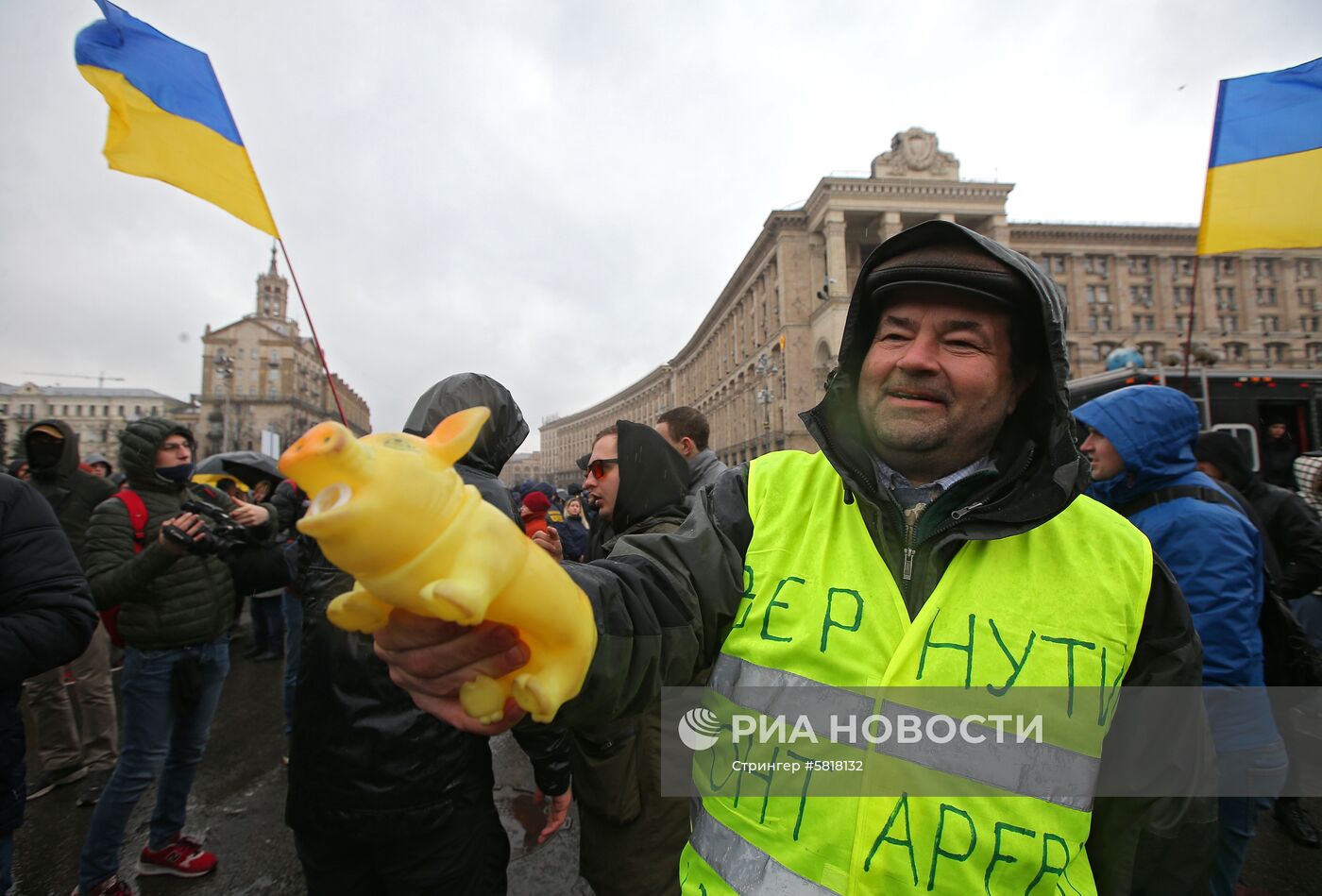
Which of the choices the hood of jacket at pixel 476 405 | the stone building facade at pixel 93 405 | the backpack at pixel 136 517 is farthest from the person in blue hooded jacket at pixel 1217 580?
the stone building facade at pixel 93 405

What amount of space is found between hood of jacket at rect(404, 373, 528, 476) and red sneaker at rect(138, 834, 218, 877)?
2.90 m

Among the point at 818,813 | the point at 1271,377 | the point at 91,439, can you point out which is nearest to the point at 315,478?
the point at 818,813

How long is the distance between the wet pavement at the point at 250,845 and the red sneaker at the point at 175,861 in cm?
4

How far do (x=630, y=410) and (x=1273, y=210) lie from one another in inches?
3620

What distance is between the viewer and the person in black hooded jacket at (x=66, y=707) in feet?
13.1

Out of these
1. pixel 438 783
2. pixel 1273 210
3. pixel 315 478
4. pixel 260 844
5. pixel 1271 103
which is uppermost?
pixel 1271 103

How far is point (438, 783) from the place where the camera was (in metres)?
1.87

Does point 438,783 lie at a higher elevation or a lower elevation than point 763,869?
lower

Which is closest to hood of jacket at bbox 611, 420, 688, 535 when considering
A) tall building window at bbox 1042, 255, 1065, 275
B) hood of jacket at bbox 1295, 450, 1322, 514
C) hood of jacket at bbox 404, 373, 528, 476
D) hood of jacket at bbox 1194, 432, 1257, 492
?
hood of jacket at bbox 404, 373, 528, 476

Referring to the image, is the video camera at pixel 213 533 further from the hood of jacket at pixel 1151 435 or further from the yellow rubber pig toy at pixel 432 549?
the hood of jacket at pixel 1151 435

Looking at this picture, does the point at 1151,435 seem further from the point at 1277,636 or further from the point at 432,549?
the point at 432,549

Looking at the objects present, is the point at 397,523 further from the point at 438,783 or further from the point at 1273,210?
the point at 1273,210

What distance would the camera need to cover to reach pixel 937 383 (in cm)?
144

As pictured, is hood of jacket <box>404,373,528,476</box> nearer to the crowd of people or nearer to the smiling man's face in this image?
the crowd of people
